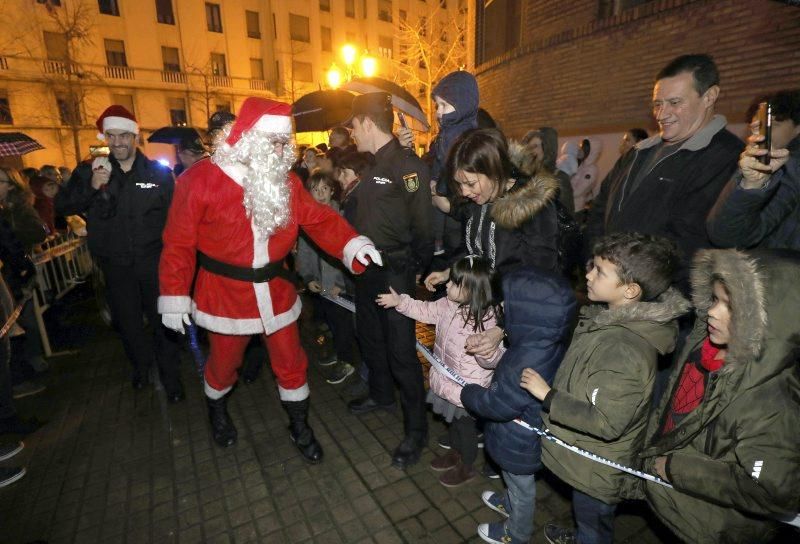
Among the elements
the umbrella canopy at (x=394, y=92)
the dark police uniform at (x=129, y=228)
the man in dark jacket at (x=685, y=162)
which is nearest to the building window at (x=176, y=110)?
the dark police uniform at (x=129, y=228)

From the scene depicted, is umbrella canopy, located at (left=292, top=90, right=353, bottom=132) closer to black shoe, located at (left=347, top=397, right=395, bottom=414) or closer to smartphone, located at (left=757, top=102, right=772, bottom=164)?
black shoe, located at (left=347, top=397, right=395, bottom=414)

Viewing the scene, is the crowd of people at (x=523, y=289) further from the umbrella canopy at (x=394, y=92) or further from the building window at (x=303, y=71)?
the building window at (x=303, y=71)

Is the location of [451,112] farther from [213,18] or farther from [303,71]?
[303,71]

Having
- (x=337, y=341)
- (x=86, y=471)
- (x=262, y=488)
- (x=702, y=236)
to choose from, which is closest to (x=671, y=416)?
(x=702, y=236)

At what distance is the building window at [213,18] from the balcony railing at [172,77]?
451 centimetres

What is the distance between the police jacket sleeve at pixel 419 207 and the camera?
323 cm

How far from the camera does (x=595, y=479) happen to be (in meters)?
2.13

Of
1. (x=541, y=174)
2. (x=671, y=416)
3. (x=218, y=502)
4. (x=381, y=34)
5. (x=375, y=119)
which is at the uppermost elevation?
(x=381, y=34)

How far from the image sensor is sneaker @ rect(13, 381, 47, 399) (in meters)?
4.40

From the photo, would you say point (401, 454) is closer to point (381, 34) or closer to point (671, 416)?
point (671, 416)

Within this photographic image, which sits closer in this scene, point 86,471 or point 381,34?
point 86,471

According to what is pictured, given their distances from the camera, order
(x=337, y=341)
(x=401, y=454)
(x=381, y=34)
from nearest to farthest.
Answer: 1. (x=401, y=454)
2. (x=337, y=341)
3. (x=381, y=34)

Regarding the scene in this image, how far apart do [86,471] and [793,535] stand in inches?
195

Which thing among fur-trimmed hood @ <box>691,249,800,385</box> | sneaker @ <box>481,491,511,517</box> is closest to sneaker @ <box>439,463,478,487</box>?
sneaker @ <box>481,491,511,517</box>
